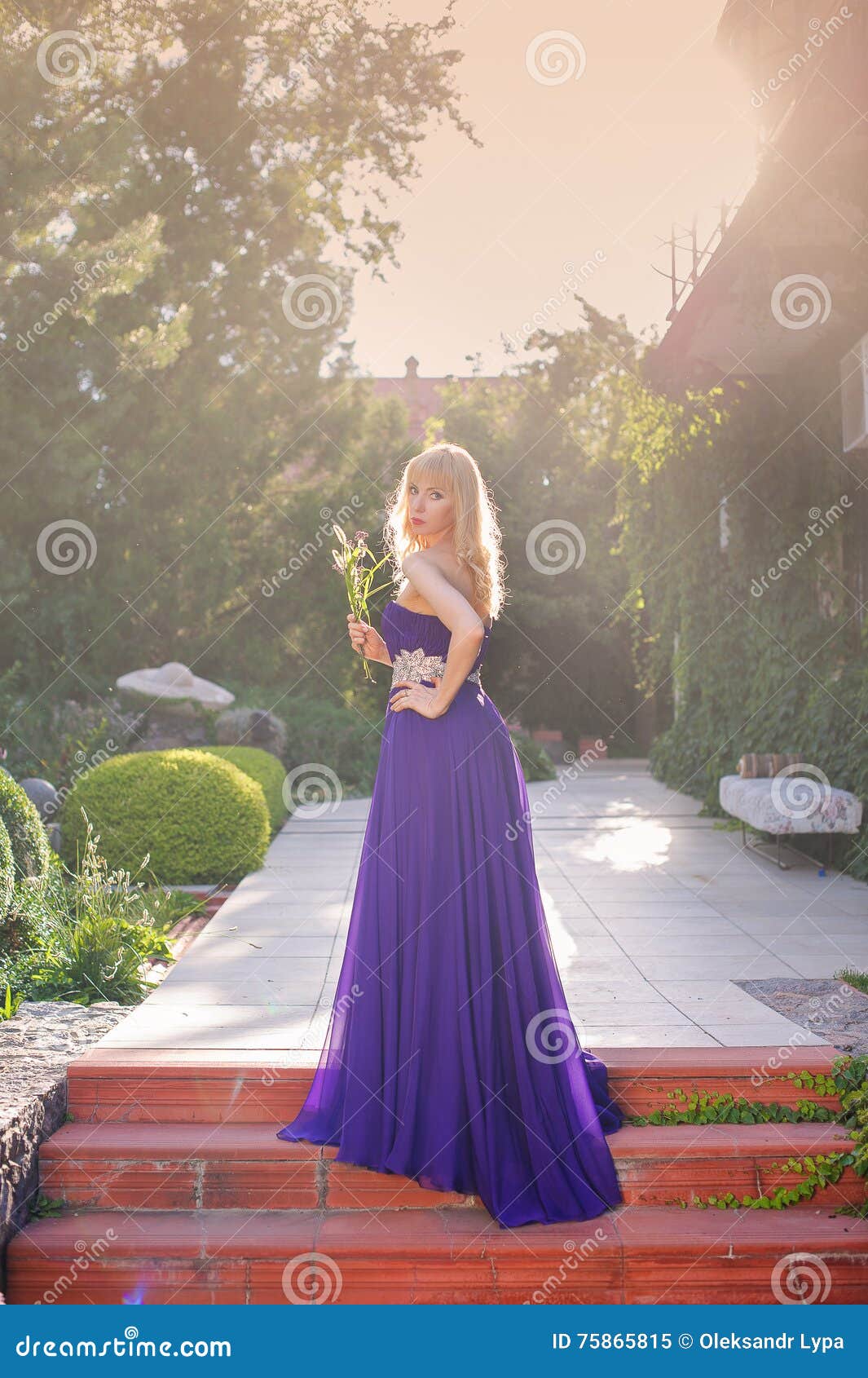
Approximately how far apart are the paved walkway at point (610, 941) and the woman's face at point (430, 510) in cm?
182

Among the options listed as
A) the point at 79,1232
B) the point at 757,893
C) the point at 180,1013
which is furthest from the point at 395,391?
the point at 79,1232

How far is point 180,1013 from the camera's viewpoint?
443 cm

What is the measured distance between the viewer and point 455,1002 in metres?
3.25

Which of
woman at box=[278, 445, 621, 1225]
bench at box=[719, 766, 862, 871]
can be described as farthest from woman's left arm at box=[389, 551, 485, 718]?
bench at box=[719, 766, 862, 871]

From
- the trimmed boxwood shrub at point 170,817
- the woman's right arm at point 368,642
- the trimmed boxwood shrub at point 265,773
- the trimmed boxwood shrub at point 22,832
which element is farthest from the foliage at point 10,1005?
the trimmed boxwood shrub at point 265,773

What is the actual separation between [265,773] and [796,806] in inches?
190

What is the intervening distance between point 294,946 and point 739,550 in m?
6.50

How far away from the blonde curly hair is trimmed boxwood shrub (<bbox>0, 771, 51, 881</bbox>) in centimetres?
315

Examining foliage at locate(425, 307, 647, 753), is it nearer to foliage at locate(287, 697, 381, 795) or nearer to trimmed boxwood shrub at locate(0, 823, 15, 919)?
foliage at locate(287, 697, 381, 795)

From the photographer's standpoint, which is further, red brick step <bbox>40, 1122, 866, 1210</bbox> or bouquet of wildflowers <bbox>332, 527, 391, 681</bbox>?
bouquet of wildflowers <bbox>332, 527, 391, 681</bbox>

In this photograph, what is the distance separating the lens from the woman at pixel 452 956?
10.5 feet

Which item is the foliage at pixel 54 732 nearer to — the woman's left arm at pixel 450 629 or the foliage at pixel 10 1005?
the foliage at pixel 10 1005

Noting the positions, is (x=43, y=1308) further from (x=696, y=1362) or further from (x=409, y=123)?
(x=409, y=123)

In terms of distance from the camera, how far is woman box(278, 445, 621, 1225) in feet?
10.5
